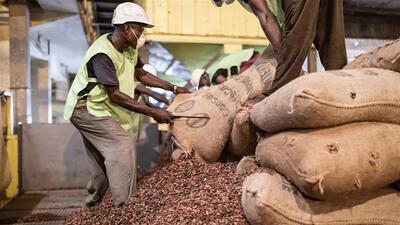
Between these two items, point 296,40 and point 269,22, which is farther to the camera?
point 269,22

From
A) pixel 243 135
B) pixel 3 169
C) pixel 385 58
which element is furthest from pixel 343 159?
pixel 3 169

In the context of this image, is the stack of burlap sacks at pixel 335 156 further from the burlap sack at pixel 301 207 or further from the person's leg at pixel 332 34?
the person's leg at pixel 332 34

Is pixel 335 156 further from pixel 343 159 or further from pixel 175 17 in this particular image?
pixel 175 17

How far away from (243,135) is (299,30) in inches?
25.8

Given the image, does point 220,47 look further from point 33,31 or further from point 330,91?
point 330,91

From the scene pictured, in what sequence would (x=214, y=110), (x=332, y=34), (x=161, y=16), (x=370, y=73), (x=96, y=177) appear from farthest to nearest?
(x=161, y=16) → (x=96, y=177) → (x=214, y=110) → (x=332, y=34) → (x=370, y=73)

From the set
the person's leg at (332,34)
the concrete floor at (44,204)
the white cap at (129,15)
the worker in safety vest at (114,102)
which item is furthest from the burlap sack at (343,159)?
the concrete floor at (44,204)

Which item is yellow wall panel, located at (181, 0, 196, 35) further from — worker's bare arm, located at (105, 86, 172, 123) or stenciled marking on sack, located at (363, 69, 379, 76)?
stenciled marking on sack, located at (363, 69, 379, 76)

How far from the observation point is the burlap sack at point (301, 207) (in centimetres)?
167

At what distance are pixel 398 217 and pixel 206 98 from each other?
137 centimetres

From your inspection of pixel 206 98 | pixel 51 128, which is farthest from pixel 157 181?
pixel 51 128

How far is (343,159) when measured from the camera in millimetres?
1603

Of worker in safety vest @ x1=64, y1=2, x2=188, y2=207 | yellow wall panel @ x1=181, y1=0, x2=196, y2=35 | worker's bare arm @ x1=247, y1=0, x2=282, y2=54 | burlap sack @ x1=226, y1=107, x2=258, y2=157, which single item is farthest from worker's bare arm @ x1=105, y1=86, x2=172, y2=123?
yellow wall panel @ x1=181, y1=0, x2=196, y2=35

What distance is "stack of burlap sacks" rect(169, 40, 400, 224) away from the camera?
162 centimetres
